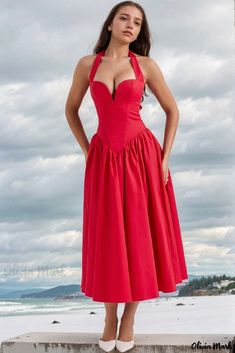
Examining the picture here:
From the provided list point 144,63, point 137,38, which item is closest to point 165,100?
point 144,63

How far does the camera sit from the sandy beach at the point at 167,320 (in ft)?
13.9

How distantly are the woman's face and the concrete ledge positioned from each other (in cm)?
145

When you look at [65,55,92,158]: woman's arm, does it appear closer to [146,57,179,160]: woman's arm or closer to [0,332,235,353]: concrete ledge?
[146,57,179,160]: woman's arm

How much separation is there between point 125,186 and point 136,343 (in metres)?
0.77

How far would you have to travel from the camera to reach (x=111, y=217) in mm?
2861

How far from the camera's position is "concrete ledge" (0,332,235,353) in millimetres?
3066

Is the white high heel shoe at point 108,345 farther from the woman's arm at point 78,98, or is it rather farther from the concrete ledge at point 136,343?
the woman's arm at point 78,98

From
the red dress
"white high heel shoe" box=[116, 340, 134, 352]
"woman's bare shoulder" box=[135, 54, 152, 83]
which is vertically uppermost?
"woman's bare shoulder" box=[135, 54, 152, 83]

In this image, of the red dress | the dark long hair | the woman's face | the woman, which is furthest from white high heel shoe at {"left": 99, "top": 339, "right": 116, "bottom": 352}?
the woman's face

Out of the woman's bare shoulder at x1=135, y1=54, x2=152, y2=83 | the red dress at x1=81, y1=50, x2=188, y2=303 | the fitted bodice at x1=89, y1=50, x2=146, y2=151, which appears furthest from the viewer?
the woman's bare shoulder at x1=135, y1=54, x2=152, y2=83

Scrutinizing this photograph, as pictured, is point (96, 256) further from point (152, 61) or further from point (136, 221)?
point (152, 61)

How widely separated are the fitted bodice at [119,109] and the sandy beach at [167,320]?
5.16 ft

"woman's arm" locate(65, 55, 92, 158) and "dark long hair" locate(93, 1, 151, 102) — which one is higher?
"dark long hair" locate(93, 1, 151, 102)

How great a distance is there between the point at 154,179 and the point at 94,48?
2.39ft
